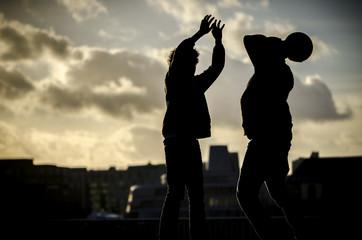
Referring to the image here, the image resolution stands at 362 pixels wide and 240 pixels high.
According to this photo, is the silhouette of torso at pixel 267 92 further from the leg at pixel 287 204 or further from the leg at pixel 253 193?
the leg at pixel 287 204

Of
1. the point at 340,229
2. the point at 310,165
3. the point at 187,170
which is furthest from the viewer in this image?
the point at 310,165

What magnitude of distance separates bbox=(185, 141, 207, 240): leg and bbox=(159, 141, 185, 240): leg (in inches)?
3.6

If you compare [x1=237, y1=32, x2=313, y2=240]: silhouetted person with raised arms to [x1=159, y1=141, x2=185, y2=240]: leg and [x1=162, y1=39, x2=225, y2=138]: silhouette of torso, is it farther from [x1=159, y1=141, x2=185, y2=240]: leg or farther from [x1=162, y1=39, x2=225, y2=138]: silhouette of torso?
[x1=159, y1=141, x2=185, y2=240]: leg

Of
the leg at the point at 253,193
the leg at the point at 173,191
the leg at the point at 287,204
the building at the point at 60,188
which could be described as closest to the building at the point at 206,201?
the building at the point at 60,188

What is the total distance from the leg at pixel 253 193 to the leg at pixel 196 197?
1.47 feet

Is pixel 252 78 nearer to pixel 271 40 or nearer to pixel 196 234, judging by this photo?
pixel 271 40

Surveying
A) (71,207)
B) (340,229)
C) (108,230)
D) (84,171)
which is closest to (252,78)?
(340,229)

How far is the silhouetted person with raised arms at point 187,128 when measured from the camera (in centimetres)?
438

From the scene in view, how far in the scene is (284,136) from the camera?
4.26 m

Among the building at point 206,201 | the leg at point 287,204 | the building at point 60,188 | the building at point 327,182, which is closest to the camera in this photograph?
the leg at point 287,204

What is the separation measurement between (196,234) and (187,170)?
587 mm

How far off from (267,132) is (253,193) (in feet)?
1.73

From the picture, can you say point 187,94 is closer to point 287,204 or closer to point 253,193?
point 253,193

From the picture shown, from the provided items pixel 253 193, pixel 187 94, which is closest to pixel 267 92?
pixel 187 94
